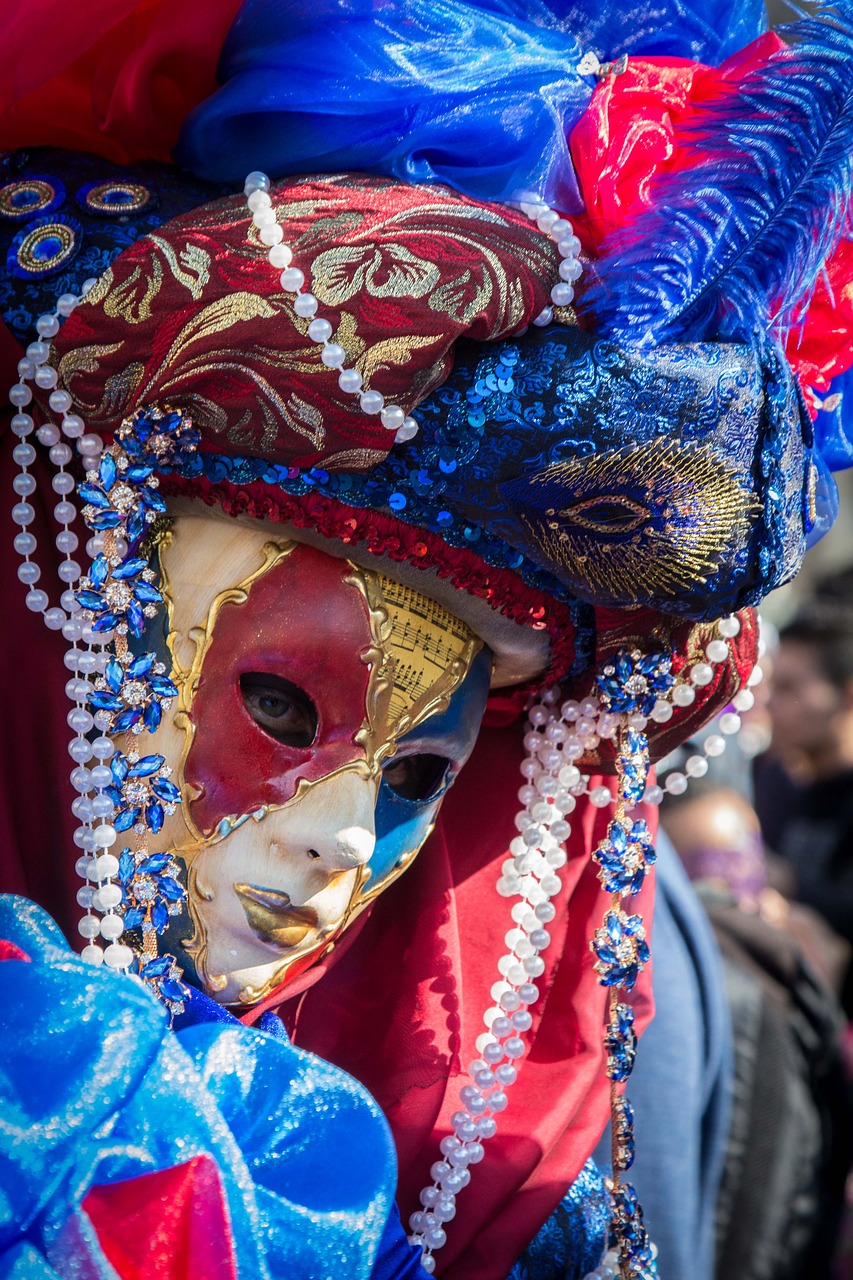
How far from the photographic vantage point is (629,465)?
1199 millimetres

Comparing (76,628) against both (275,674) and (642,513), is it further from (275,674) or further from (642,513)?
(642,513)

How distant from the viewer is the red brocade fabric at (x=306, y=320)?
1147mm

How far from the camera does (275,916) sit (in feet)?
4.25

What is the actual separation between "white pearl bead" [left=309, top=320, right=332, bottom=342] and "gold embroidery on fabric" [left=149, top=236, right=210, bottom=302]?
102mm

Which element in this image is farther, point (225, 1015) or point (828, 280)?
point (828, 280)

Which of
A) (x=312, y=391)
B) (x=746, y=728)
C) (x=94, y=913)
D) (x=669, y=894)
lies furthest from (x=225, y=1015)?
(x=746, y=728)

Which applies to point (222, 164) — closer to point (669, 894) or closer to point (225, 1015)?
point (225, 1015)

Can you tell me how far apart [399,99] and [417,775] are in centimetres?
65

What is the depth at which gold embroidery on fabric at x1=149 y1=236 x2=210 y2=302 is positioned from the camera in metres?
1.17

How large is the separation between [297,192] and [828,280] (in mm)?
541

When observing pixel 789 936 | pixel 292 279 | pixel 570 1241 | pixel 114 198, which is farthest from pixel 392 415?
pixel 789 936

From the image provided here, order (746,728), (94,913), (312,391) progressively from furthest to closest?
1. (746,728)
2. (94,913)
3. (312,391)

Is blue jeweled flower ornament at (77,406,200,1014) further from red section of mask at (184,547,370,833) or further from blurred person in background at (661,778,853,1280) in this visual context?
blurred person in background at (661,778,853,1280)

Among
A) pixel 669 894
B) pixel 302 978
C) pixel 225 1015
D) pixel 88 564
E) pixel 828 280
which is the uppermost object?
pixel 828 280
